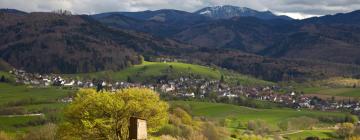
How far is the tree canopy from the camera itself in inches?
1644

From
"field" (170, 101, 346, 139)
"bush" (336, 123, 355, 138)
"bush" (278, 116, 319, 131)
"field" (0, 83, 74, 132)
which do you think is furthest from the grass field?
"field" (0, 83, 74, 132)

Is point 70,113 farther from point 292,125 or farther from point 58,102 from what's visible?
point 58,102

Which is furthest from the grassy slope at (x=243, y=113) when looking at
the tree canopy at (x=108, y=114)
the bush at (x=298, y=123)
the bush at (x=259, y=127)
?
the tree canopy at (x=108, y=114)

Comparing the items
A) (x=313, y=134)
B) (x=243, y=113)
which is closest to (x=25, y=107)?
(x=243, y=113)

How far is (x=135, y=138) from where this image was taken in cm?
1453

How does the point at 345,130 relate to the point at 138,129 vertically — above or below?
below

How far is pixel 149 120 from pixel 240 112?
150275 mm

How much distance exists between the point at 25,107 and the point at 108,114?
413ft

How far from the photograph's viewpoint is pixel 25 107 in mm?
161625

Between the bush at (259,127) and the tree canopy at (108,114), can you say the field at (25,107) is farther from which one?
the tree canopy at (108,114)

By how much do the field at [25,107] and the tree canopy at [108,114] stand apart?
268 ft

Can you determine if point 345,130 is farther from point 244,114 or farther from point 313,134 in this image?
point 244,114

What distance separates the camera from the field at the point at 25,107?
5369 inches

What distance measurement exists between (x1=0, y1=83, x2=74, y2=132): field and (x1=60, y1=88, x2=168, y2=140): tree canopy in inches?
3216
